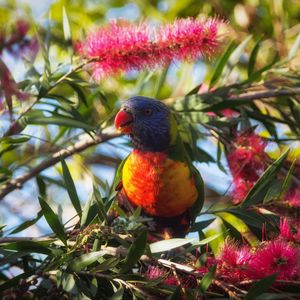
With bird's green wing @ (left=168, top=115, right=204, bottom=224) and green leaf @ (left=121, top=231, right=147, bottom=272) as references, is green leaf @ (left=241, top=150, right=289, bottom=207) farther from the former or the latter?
green leaf @ (left=121, top=231, right=147, bottom=272)

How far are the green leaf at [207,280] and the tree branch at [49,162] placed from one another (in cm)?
95

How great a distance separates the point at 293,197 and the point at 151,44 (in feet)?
2.35

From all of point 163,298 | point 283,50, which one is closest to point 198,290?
point 163,298

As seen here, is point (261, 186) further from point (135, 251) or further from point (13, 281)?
point (13, 281)

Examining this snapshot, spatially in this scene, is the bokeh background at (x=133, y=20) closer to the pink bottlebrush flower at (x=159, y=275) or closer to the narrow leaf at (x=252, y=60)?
the narrow leaf at (x=252, y=60)

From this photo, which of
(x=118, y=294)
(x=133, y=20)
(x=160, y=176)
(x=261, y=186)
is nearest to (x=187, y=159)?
(x=160, y=176)

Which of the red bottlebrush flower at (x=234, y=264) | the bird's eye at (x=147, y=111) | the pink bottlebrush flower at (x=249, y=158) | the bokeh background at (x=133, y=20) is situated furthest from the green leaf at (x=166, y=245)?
the bokeh background at (x=133, y=20)

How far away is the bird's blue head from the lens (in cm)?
247

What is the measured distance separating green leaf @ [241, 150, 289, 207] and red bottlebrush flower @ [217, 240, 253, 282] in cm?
43

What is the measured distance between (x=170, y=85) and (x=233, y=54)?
5.48ft

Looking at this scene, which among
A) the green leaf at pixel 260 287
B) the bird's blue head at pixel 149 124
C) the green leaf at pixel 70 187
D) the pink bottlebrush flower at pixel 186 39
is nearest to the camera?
the green leaf at pixel 260 287

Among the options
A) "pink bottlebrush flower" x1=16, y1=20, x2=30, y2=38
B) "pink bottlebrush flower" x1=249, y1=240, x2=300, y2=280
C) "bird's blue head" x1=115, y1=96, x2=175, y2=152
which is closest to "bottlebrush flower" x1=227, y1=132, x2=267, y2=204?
"bird's blue head" x1=115, y1=96, x2=175, y2=152

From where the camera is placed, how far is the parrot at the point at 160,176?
7.52 feet

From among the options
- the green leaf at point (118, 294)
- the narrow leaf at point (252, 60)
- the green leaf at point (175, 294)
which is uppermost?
the narrow leaf at point (252, 60)
